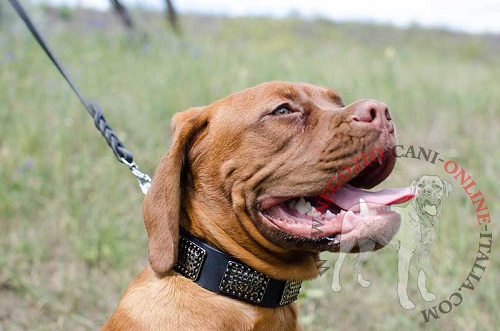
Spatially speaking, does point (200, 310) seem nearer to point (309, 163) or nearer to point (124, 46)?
point (309, 163)

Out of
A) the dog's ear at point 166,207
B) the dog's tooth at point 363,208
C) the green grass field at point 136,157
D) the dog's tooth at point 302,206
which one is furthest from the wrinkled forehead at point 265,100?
the green grass field at point 136,157

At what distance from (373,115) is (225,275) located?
3.04 ft

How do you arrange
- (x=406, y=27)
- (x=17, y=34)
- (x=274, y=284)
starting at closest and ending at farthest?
(x=274, y=284) → (x=17, y=34) → (x=406, y=27)

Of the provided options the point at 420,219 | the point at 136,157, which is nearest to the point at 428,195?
the point at 420,219

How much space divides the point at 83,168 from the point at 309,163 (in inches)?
154

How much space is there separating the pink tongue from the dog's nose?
0.87 ft

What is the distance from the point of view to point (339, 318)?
183 inches

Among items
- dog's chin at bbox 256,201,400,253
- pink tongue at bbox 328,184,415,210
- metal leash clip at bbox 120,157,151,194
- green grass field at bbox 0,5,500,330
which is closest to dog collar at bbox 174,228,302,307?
dog's chin at bbox 256,201,400,253

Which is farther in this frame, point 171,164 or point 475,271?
point 475,271

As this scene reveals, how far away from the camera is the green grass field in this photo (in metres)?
4.71

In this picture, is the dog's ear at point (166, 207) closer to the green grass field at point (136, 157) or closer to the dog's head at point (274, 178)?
the dog's head at point (274, 178)

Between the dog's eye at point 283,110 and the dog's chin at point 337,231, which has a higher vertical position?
the dog's eye at point 283,110

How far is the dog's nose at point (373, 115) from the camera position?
2.62 m

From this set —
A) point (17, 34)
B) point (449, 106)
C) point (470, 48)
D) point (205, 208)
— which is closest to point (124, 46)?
point (17, 34)
